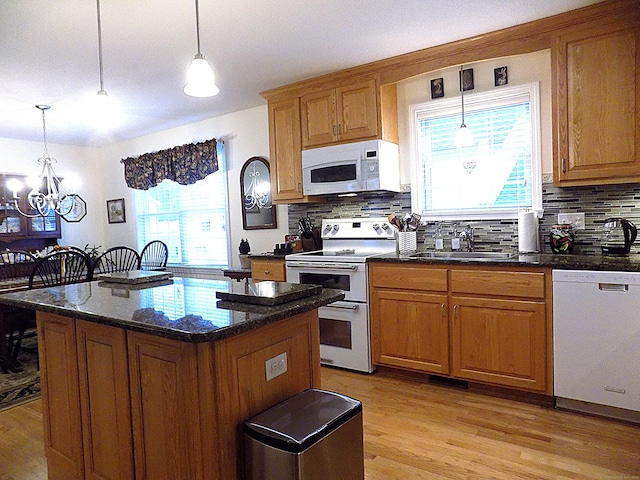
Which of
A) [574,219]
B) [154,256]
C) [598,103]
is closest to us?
[598,103]

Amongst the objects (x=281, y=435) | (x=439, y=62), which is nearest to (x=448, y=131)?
(x=439, y=62)

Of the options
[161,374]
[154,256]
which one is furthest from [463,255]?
[154,256]

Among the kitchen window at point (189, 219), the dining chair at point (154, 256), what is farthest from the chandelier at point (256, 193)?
the dining chair at point (154, 256)

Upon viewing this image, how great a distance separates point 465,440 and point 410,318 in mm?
884

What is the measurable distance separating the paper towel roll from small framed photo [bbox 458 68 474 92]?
1.03 metres

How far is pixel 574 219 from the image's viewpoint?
2.90 meters

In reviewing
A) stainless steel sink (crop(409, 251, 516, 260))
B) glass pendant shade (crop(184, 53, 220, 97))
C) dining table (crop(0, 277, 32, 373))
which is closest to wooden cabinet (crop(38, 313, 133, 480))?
glass pendant shade (crop(184, 53, 220, 97))

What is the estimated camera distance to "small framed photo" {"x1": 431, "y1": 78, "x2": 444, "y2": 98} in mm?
3352

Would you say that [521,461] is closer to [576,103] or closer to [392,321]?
[392,321]

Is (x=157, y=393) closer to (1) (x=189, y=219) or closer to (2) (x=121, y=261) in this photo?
(1) (x=189, y=219)

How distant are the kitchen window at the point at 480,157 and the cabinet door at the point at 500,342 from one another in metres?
0.83

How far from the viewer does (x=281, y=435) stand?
1.30 m

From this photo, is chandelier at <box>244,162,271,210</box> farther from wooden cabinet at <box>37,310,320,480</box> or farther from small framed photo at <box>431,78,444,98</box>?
wooden cabinet at <box>37,310,320,480</box>

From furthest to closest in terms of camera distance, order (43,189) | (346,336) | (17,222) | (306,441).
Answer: (43,189) → (17,222) → (346,336) → (306,441)
